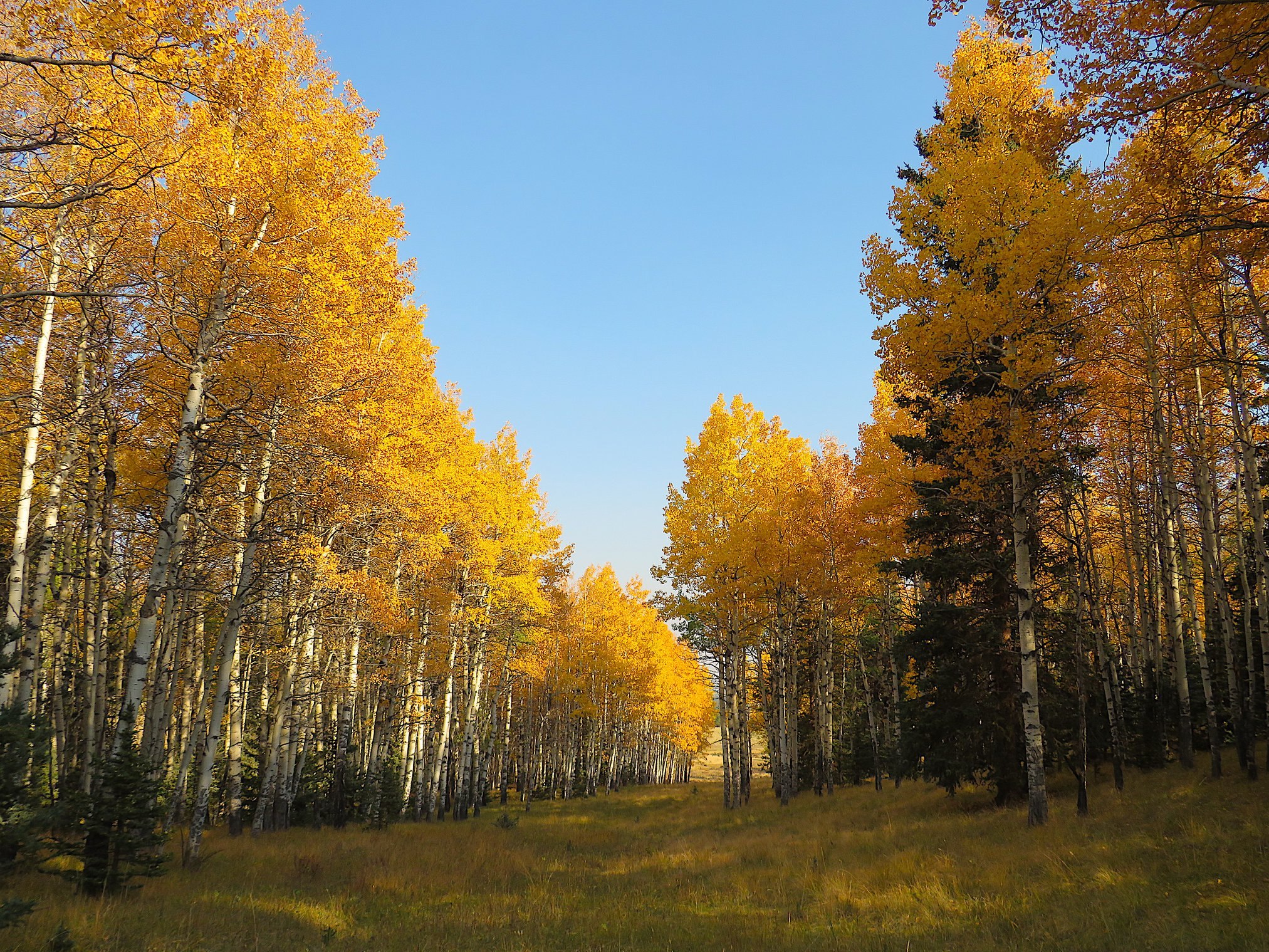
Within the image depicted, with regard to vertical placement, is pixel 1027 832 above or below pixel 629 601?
below

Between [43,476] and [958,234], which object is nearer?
[43,476]

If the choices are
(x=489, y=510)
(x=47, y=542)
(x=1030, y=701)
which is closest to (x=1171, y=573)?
(x=1030, y=701)

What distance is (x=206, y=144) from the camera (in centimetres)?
920

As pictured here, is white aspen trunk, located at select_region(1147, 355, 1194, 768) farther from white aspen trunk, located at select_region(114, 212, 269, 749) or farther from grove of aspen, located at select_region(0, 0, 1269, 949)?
white aspen trunk, located at select_region(114, 212, 269, 749)

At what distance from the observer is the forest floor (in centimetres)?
679

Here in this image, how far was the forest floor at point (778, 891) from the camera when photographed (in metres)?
6.79

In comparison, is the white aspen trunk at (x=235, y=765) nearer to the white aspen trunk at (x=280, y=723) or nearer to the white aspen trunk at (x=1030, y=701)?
the white aspen trunk at (x=280, y=723)

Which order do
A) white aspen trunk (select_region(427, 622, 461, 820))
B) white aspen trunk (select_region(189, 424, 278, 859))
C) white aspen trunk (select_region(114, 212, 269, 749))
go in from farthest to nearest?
1. white aspen trunk (select_region(427, 622, 461, 820))
2. white aspen trunk (select_region(189, 424, 278, 859))
3. white aspen trunk (select_region(114, 212, 269, 749))

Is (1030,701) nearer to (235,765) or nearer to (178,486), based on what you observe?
(178,486)

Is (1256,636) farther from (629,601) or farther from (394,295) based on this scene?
(629,601)

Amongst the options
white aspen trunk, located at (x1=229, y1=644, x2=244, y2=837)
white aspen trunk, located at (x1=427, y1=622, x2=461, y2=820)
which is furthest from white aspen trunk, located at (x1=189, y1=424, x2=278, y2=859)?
white aspen trunk, located at (x1=427, y1=622, x2=461, y2=820)

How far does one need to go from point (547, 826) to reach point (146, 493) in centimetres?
1430

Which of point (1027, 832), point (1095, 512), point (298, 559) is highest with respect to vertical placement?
point (1095, 512)

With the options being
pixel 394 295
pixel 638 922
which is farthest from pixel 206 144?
pixel 638 922
